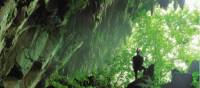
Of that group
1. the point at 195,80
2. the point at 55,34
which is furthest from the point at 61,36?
the point at 195,80

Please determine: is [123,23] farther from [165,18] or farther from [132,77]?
[165,18]

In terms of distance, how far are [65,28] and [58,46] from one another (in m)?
0.89

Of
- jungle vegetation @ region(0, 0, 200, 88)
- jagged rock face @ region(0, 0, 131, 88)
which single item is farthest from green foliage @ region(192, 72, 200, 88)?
jagged rock face @ region(0, 0, 131, 88)

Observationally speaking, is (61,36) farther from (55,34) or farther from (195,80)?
(195,80)

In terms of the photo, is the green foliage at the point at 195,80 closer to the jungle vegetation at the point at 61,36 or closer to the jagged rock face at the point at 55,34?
the jungle vegetation at the point at 61,36

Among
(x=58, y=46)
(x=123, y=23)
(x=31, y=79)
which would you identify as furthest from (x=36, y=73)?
(x=123, y=23)

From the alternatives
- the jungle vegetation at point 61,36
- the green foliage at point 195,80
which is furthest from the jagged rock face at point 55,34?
the green foliage at point 195,80

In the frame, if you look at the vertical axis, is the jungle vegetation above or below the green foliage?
above

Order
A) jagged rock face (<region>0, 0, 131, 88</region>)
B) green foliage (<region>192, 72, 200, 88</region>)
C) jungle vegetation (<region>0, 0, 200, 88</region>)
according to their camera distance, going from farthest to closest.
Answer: green foliage (<region>192, 72, 200, 88</region>) → jagged rock face (<region>0, 0, 131, 88</region>) → jungle vegetation (<region>0, 0, 200, 88</region>)

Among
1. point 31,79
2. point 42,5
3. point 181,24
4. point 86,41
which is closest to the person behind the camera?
point 42,5

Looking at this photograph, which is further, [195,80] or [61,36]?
[195,80]

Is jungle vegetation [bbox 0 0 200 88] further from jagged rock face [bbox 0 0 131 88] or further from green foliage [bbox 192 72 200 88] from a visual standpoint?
green foliage [bbox 192 72 200 88]

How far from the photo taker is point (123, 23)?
1529 centimetres

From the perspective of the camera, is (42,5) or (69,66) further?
(69,66)
